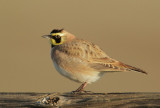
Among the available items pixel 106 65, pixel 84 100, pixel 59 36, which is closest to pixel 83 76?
pixel 106 65

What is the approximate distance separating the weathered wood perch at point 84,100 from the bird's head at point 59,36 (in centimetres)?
322

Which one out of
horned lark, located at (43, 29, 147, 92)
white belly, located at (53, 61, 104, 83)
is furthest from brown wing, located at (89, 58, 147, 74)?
white belly, located at (53, 61, 104, 83)

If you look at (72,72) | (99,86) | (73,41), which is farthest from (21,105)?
(99,86)

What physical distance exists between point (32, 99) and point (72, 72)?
2697 mm

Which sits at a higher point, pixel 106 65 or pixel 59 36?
pixel 59 36

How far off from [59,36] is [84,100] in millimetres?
3507

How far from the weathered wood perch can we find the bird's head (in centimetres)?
322

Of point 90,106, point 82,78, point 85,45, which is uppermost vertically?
point 85,45

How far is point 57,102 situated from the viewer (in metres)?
4.14

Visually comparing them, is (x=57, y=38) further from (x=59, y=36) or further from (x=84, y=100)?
(x=84, y=100)

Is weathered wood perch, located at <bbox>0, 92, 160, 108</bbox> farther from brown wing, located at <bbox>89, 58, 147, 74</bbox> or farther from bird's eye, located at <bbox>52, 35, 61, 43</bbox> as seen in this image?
bird's eye, located at <bbox>52, 35, 61, 43</bbox>

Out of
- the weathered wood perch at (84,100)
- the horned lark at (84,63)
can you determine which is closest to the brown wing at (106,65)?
the horned lark at (84,63)

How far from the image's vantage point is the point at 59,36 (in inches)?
300

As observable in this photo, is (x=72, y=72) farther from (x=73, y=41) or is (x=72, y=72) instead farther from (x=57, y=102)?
(x=57, y=102)
